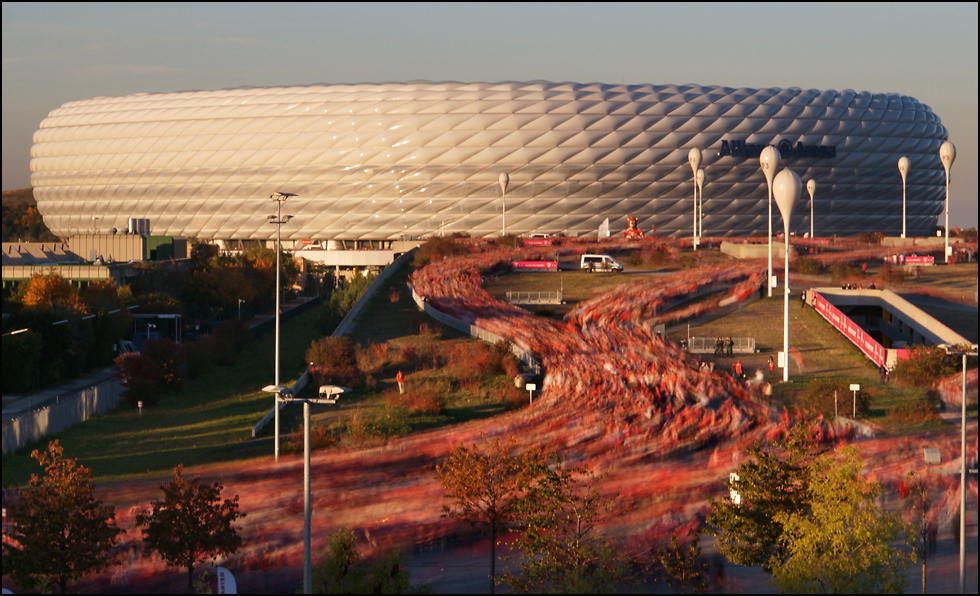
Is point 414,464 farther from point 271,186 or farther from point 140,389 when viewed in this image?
point 271,186

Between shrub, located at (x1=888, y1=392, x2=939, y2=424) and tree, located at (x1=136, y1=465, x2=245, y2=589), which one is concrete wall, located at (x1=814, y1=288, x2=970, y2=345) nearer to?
shrub, located at (x1=888, y1=392, x2=939, y2=424)

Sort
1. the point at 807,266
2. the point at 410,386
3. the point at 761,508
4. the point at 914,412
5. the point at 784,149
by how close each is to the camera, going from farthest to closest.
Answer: the point at 784,149 → the point at 807,266 → the point at 410,386 → the point at 914,412 → the point at 761,508

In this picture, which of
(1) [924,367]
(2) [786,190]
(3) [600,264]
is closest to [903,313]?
(2) [786,190]

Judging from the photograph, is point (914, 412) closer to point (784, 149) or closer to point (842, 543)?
point (842, 543)

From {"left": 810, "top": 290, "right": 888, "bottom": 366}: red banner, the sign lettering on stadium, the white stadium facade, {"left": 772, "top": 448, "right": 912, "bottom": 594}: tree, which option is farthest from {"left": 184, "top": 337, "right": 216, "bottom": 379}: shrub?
the sign lettering on stadium

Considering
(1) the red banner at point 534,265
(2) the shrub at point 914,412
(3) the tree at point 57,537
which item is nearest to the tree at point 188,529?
(3) the tree at point 57,537
